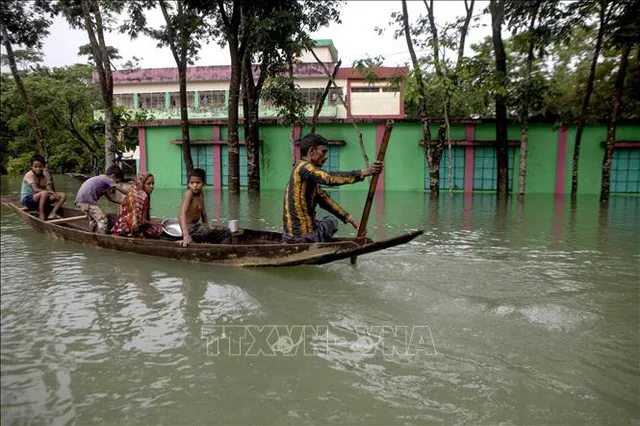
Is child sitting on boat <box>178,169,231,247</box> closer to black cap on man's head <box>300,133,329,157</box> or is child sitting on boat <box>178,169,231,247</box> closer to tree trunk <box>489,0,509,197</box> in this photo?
black cap on man's head <box>300,133,329,157</box>

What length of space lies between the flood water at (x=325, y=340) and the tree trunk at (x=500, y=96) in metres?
8.52

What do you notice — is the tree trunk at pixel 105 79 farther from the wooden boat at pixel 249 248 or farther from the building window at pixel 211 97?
the building window at pixel 211 97

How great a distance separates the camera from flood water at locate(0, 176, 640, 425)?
8.68ft

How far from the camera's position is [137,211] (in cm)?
636

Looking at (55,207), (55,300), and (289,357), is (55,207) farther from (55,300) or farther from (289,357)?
(289,357)

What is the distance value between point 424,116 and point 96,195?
11475 millimetres

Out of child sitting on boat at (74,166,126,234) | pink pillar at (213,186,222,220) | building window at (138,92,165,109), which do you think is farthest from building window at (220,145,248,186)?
child sitting on boat at (74,166,126,234)

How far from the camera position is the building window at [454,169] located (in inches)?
688

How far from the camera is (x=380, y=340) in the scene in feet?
11.9

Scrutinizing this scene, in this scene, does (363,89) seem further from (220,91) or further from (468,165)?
(468,165)

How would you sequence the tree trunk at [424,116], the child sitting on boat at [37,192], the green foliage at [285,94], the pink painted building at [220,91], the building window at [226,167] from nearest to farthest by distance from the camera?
the child sitting on boat at [37,192] < the tree trunk at [424,116] < the green foliage at [285,94] < the building window at [226,167] < the pink painted building at [220,91]

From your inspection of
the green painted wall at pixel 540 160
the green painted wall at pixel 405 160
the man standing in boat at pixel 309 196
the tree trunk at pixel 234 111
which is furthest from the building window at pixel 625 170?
the man standing in boat at pixel 309 196

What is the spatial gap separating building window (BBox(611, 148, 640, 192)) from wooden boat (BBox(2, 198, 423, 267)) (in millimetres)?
15448

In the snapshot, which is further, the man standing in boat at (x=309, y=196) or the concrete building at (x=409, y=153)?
the concrete building at (x=409, y=153)
